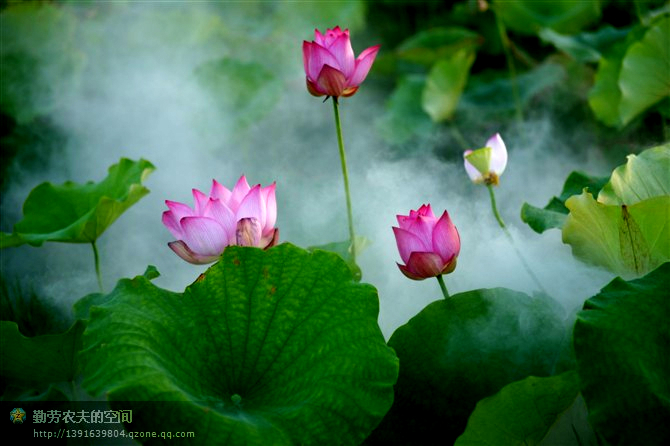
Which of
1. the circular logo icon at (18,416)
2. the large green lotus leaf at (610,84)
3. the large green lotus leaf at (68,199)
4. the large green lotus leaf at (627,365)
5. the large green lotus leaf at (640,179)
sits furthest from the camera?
the large green lotus leaf at (610,84)

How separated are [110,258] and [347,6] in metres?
1.56

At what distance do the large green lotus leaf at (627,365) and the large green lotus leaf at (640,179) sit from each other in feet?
0.74

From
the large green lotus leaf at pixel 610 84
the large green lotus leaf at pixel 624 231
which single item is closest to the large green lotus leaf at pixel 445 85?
the large green lotus leaf at pixel 610 84

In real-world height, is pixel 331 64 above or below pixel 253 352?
above

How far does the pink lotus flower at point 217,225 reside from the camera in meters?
1.00

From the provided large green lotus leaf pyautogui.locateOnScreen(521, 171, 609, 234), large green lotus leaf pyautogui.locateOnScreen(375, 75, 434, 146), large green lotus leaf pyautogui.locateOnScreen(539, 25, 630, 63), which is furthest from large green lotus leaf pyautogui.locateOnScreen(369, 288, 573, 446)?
large green lotus leaf pyautogui.locateOnScreen(375, 75, 434, 146)

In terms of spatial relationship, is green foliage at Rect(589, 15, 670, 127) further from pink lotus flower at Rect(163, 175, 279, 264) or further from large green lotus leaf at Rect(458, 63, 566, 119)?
pink lotus flower at Rect(163, 175, 279, 264)

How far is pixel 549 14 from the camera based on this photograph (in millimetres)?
2738

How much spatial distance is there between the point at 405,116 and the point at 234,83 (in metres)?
0.63

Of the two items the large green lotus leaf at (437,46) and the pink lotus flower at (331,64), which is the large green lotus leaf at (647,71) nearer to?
the large green lotus leaf at (437,46)

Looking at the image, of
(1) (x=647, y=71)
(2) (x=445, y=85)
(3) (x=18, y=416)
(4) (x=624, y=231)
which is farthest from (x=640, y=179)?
(2) (x=445, y=85)

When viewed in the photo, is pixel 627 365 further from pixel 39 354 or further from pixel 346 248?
A: pixel 39 354

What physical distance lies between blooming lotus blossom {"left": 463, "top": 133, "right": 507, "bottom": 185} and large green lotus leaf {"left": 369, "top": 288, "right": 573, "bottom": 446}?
31 centimetres

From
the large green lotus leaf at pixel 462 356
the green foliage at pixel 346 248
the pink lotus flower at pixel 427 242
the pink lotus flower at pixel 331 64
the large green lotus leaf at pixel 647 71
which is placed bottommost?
the large green lotus leaf at pixel 462 356
